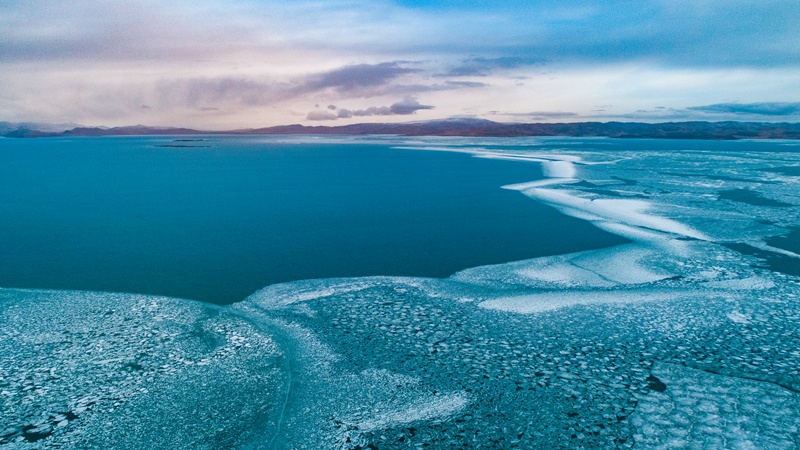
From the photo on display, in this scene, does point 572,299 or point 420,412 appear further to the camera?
point 572,299

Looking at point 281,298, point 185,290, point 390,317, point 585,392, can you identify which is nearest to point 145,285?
point 185,290

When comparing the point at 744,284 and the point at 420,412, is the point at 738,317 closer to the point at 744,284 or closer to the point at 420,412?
the point at 744,284

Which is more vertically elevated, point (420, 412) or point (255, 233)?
point (255, 233)

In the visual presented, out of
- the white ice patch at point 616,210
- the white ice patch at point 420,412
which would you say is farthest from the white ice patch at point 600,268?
the white ice patch at point 420,412

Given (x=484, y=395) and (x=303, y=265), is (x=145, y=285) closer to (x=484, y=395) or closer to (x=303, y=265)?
(x=303, y=265)

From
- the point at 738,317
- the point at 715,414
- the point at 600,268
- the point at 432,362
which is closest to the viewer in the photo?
the point at 715,414

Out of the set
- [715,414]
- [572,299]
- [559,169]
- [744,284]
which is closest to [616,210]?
[744,284]
